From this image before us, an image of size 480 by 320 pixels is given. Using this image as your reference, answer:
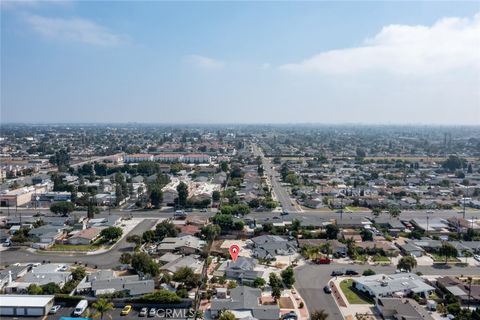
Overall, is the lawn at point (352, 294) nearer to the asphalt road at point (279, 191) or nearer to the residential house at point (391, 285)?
the residential house at point (391, 285)

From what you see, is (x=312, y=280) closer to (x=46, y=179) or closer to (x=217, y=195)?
(x=217, y=195)

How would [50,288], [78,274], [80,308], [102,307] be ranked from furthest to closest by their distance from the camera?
[78,274], [50,288], [80,308], [102,307]

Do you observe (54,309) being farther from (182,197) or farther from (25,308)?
(182,197)

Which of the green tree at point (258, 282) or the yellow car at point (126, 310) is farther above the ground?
the green tree at point (258, 282)

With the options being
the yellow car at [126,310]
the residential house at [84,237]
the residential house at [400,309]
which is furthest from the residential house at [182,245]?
the residential house at [400,309]

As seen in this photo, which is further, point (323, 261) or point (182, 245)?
point (182, 245)

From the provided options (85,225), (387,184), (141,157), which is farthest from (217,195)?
(141,157)

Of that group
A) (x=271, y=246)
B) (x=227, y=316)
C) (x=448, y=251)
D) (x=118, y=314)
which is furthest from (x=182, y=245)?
(x=448, y=251)
